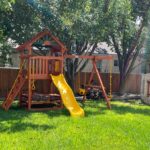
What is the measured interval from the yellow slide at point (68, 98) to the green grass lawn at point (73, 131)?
0.28m

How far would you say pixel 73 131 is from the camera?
30.2 feet

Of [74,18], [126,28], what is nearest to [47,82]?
[74,18]

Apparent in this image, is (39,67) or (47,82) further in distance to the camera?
(47,82)

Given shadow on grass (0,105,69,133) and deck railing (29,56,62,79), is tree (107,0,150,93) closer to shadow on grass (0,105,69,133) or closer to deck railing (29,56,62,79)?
deck railing (29,56,62,79)

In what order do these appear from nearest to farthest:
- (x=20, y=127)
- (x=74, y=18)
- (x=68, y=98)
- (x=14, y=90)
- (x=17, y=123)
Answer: (x=20, y=127) → (x=17, y=123) → (x=68, y=98) → (x=14, y=90) → (x=74, y=18)

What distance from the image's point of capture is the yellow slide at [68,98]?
1203 centimetres

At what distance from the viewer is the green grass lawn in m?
7.85

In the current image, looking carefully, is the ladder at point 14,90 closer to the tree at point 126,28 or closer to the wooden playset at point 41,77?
the wooden playset at point 41,77

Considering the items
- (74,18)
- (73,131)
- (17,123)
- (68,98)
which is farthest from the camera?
(74,18)

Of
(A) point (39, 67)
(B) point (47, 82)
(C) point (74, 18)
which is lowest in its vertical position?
(B) point (47, 82)

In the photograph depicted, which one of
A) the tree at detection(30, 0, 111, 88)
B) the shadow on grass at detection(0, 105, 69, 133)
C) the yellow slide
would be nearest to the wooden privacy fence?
the tree at detection(30, 0, 111, 88)

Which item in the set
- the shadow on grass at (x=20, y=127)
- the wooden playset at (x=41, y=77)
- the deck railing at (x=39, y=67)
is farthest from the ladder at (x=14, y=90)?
the shadow on grass at (x=20, y=127)

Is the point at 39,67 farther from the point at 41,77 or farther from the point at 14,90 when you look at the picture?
the point at 14,90

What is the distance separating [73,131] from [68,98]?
13.6 feet
